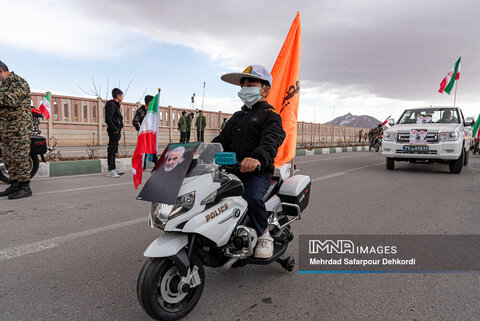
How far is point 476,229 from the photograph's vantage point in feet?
12.2

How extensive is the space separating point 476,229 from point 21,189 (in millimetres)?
6108

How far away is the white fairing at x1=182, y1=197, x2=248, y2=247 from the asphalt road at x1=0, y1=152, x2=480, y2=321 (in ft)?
1.58

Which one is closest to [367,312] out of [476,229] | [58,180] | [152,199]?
[152,199]

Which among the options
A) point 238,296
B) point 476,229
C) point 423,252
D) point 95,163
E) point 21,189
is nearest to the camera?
point 238,296

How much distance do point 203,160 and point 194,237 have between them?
46 cm

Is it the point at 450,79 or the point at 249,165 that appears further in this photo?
the point at 450,79

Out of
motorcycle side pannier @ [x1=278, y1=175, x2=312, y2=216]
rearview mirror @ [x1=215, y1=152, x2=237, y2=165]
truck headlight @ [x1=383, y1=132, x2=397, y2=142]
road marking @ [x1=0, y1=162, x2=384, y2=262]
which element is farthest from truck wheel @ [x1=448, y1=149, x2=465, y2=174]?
rearview mirror @ [x1=215, y1=152, x2=237, y2=165]

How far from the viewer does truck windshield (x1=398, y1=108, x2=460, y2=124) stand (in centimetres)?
920

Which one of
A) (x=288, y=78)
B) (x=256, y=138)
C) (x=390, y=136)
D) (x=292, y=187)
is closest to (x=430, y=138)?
(x=390, y=136)

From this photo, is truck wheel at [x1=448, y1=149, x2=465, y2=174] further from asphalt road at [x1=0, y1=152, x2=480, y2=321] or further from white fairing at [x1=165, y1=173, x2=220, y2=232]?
white fairing at [x1=165, y1=173, x2=220, y2=232]

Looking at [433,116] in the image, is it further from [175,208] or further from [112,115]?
[175,208]

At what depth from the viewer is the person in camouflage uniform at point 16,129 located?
4.73 m

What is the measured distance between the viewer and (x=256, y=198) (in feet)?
7.36

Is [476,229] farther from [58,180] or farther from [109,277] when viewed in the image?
[58,180]
